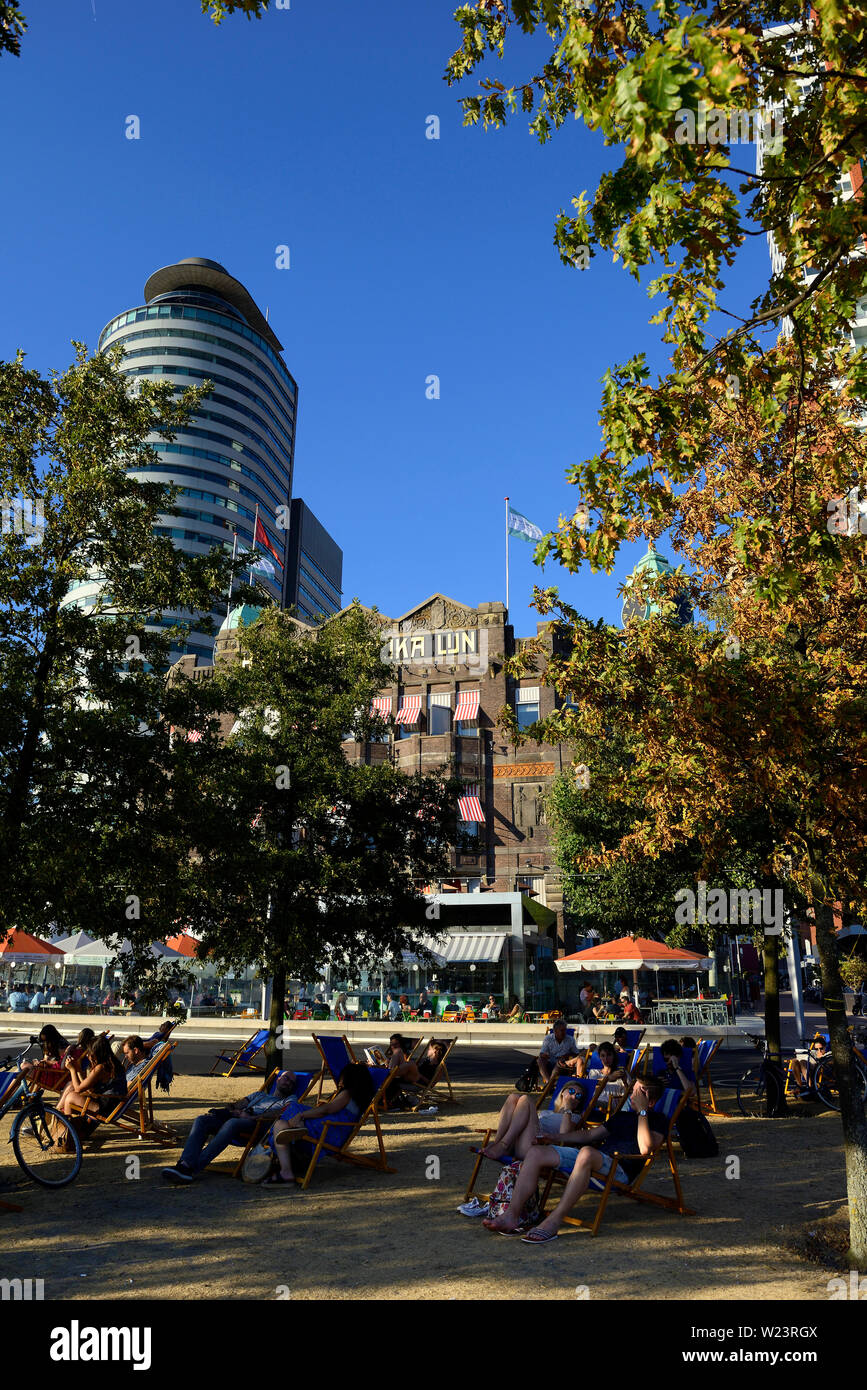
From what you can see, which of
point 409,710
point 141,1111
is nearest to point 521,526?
point 409,710

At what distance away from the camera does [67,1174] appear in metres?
9.30

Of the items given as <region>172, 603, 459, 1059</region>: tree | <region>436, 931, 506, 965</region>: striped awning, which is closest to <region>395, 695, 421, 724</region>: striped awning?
<region>436, 931, 506, 965</region>: striped awning

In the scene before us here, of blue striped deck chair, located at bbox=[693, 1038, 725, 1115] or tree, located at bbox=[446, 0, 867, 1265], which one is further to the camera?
blue striped deck chair, located at bbox=[693, 1038, 725, 1115]

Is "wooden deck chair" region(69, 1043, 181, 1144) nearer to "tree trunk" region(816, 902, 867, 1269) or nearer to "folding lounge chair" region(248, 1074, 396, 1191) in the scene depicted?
"folding lounge chair" region(248, 1074, 396, 1191)

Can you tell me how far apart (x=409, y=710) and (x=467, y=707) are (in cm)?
348

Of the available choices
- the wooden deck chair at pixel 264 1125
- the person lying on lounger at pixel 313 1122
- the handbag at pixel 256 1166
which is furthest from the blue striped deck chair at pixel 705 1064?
the handbag at pixel 256 1166

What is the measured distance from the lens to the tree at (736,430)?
484 centimetres

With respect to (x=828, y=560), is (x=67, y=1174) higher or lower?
lower

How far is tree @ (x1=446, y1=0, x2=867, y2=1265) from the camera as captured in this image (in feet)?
15.9

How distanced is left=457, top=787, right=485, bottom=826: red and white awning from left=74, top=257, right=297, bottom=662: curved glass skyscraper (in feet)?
208

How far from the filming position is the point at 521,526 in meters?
51.4
